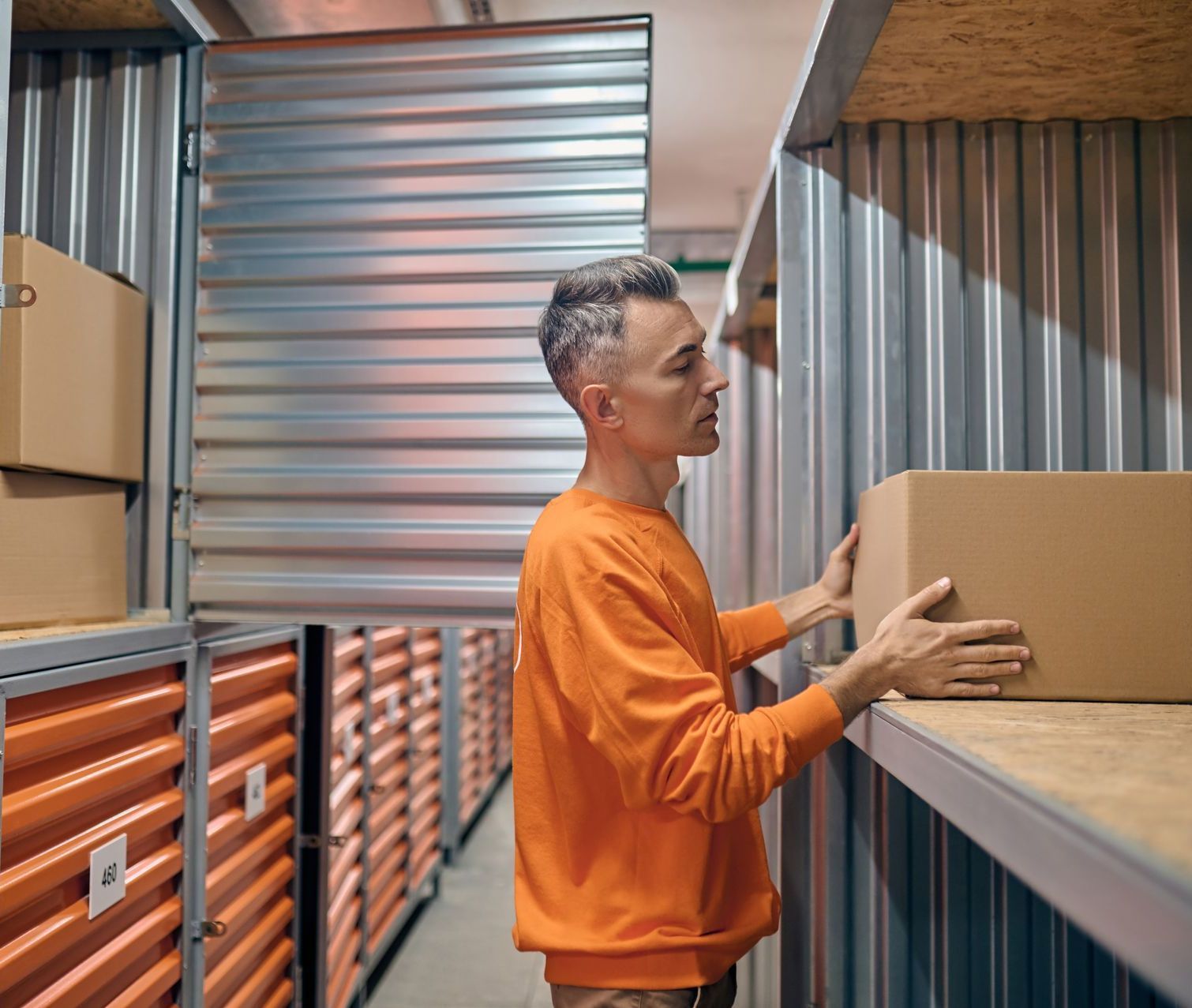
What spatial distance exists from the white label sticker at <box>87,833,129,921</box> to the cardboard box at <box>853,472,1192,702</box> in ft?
5.78

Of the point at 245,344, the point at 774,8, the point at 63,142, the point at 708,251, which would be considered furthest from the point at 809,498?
the point at 708,251

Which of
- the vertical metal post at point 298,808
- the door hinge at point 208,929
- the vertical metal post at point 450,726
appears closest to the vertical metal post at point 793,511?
the door hinge at point 208,929

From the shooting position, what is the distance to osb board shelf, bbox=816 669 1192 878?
0.76 m

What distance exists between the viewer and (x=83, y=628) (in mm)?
2180

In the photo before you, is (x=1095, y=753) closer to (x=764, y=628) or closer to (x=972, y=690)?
(x=972, y=690)

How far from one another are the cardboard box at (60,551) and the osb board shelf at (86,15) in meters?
1.20

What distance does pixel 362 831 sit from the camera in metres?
4.35

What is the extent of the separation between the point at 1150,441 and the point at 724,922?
1316mm

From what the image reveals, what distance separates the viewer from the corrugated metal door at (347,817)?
3914mm

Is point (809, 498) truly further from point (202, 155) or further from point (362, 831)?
point (362, 831)

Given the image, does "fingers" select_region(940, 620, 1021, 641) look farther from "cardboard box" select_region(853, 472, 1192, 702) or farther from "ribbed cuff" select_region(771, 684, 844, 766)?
"ribbed cuff" select_region(771, 684, 844, 766)

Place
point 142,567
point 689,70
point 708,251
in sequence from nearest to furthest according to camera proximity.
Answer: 1. point 142,567
2. point 689,70
3. point 708,251

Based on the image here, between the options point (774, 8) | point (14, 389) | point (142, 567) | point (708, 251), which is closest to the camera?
point (14, 389)

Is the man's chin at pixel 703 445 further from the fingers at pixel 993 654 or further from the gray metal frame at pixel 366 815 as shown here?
the gray metal frame at pixel 366 815
